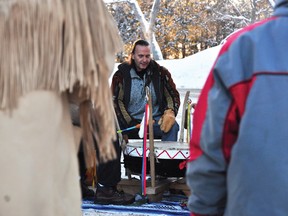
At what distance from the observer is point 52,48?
6.34 ft

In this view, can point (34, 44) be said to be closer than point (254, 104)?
No

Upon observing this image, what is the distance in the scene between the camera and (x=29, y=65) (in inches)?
75.2

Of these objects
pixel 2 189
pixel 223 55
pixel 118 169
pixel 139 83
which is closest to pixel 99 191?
pixel 118 169

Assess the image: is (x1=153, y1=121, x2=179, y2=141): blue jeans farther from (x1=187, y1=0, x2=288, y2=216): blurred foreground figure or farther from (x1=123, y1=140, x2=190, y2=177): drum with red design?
(x1=187, y1=0, x2=288, y2=216): blurred foreground figure

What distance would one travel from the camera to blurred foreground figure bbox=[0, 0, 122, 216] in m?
1.90

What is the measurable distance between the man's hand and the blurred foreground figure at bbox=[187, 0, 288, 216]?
13.1ft

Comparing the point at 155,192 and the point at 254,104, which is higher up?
the point at 254,104

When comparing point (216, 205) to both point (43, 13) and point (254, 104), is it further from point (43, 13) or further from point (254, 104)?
point (43, 13)

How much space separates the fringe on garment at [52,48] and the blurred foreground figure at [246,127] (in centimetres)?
44

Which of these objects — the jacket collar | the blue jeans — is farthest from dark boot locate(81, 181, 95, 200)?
the jacket collar

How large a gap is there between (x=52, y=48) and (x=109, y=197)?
3487mm

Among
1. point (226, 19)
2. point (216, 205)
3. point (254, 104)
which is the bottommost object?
point (216, 205)

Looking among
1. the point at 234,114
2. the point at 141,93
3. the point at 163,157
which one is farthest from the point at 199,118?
the point at 141,93

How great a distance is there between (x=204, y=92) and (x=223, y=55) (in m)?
0.11
